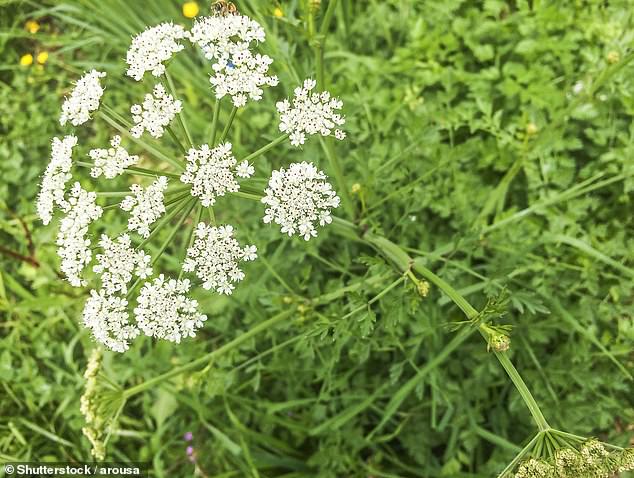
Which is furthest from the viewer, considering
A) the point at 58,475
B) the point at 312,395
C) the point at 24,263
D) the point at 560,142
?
the point at 24,263

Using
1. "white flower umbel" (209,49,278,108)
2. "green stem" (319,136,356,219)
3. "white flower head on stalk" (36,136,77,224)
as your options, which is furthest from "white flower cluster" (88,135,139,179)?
"green stem" (319,136,356,219)

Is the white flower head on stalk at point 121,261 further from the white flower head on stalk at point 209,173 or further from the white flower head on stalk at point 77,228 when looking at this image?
the white flower head on stalk at point 209,173

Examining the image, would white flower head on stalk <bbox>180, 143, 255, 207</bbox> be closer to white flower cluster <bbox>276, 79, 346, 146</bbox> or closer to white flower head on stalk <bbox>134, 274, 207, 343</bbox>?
white flower cluster <bbox>276, 79, 346, 146</bbox>

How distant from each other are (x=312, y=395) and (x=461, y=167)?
209cm

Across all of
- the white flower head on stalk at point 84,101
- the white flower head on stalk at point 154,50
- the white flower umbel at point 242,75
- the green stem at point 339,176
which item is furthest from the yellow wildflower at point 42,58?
the green stem at point 339,176

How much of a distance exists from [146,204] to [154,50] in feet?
2.46

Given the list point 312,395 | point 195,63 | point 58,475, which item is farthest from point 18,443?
point 195,63

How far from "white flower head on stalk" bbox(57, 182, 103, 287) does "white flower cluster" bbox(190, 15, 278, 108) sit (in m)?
0.78

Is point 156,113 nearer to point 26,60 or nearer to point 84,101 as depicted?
point 84,101

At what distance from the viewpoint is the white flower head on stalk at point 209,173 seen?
233 cm

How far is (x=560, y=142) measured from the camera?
366cm

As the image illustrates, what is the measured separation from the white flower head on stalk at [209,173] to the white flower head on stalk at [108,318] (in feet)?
2.07

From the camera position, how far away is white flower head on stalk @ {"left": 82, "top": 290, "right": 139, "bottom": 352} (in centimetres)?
243

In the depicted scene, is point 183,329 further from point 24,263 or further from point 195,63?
point 195,63
